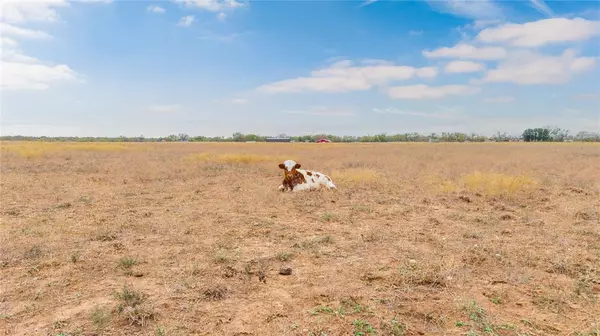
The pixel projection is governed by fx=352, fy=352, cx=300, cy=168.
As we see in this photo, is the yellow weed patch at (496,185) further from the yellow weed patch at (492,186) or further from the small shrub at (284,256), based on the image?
the small shrub at (284,256)

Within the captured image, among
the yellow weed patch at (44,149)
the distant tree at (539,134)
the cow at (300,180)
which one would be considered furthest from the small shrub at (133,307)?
the distant tree at (539,134)

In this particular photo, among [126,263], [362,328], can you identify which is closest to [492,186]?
[362,328]

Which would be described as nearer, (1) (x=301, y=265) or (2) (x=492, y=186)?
(1) (x=301, y=265)

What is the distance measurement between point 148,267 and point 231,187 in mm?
6501

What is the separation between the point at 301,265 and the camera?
4.59 meters

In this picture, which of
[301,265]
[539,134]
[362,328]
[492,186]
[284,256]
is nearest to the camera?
[362,328]

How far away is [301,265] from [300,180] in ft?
19.7

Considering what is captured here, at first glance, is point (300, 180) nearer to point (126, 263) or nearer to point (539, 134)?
point (126, 263)

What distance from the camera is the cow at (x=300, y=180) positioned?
1036cm

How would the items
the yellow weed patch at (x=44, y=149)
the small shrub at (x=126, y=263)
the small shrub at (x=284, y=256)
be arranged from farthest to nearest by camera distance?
the yellow weed patch at (x=44, y=149) → the small shrub at (x=284, y=256) → the small shrub at (x=126, y=263)

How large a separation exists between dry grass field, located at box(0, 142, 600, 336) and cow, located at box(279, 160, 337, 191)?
4.09 feet

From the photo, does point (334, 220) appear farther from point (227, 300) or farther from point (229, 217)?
point (227, 300)

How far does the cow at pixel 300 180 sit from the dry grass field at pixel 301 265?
1.25 metres

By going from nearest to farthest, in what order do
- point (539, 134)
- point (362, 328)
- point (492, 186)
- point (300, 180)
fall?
point (362, 328) < point (492, 186) < point (300, 180) < point (539, 134)
